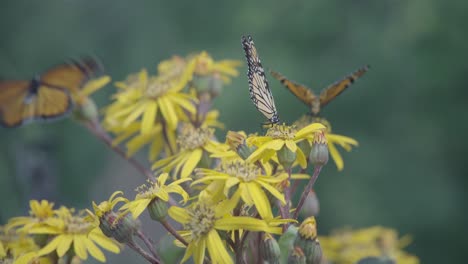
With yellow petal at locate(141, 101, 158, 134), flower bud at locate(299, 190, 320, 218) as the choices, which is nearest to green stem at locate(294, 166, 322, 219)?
flower bud at locate(299, 190, 320, 218)

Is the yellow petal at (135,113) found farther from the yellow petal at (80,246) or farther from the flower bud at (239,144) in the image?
the flower bud at (239,144)

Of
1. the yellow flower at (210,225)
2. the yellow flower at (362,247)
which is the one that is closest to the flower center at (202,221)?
the yellow flower at (210,225)

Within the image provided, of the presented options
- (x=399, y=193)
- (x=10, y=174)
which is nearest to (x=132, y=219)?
(x=10, y=174)

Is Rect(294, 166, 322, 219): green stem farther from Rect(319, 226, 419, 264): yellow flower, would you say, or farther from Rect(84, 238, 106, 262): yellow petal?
Rect(319, 226, 419, 264): yellow flower

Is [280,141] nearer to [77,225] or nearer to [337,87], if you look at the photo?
[337,87]

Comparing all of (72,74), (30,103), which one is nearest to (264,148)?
(72,74)

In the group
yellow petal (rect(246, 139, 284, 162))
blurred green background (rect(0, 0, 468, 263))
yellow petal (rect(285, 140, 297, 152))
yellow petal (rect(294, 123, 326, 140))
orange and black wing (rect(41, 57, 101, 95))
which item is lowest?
yellow petal (rect(246, 139, 284, 162))

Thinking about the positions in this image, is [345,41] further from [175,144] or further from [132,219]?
[132,219]

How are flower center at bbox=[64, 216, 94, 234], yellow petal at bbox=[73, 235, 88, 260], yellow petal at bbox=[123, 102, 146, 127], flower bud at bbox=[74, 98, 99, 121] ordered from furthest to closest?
flower bud at bbox=[74, 98, 99, 121] → yellow petal at bbox=[123, 102, 146, 127] → flower center at bbox=[64, 216, 94, 234] → yellow petal at bbox=[73, 235, 88, 260]

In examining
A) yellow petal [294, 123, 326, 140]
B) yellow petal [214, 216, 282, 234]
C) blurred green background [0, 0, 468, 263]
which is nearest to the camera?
yellow petal [214, 216, 282, 234]
